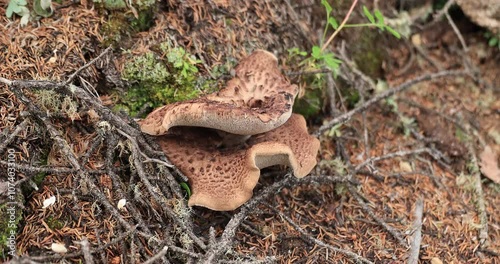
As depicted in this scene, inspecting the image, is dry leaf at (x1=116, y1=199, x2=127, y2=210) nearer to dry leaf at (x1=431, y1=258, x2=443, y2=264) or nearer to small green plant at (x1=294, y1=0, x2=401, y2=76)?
small green plant at (x1=294, y1=0, x2=401, y2=76)

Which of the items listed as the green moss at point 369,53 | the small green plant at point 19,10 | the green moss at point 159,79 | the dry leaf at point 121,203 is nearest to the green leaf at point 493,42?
the green moss at point 369,53

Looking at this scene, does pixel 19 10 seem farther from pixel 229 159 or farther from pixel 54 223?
pixel 229 159

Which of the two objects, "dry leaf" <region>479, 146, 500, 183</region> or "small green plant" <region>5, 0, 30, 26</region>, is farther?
"dry leaf" <region>479, 146, 500, 183</region>

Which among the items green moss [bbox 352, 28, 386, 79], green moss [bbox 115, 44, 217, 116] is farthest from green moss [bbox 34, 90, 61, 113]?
green moss [bbox 352, 28, 386, 79]

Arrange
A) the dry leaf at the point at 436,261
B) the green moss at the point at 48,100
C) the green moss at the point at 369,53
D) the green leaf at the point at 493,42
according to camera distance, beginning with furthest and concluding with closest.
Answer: the green leaf at the point at 493,42 < the green moss at the point at 369,53 < the dry leaf at the point at 436,261 < the green moss at the point at 48,100

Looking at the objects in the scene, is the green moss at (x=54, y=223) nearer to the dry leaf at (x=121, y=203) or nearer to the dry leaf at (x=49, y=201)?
the dry leaf at (x=49, y=201)

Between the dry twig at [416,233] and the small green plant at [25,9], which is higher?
the small green plant at [25,9]

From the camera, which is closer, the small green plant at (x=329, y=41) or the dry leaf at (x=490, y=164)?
the small green plant at (x=329, y=41)
